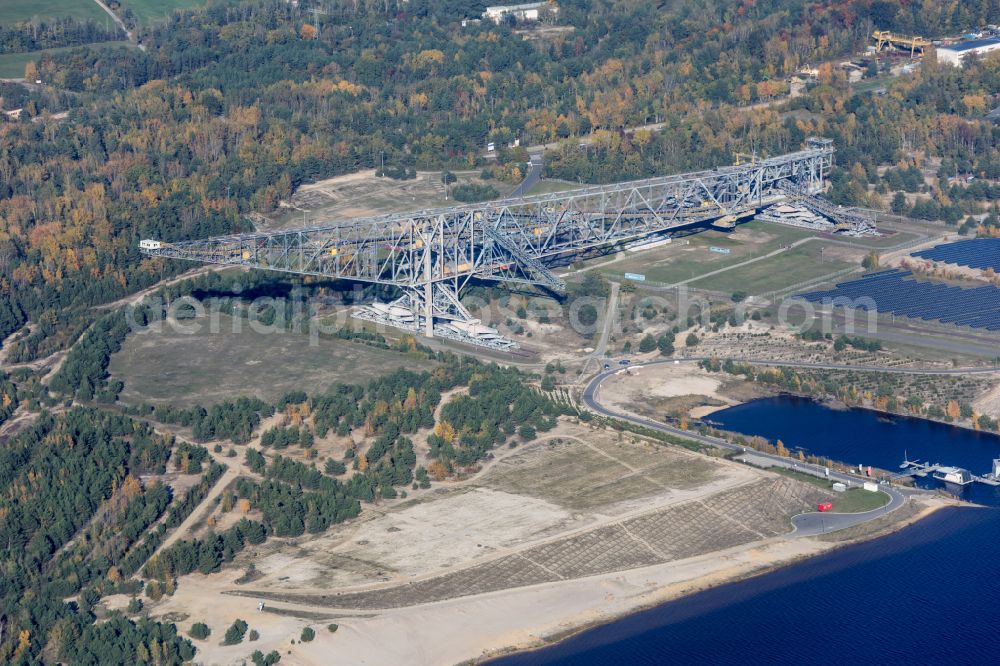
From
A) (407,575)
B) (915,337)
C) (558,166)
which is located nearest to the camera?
(407,575)

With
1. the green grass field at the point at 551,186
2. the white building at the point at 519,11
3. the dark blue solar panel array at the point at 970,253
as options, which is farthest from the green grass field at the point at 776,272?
the white building at the point at 519,11

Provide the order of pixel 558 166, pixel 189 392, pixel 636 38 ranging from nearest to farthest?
pixel 189 392 < pixel 558 166 < pixel 636 38

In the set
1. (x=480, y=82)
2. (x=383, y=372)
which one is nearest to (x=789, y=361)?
(x=383, y=372)

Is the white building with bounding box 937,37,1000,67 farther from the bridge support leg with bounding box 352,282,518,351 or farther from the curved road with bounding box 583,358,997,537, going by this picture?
the bridge support leg with bounding box 352,282,518,351

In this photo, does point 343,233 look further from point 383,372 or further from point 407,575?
point 407,575

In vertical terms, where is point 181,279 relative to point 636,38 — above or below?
below

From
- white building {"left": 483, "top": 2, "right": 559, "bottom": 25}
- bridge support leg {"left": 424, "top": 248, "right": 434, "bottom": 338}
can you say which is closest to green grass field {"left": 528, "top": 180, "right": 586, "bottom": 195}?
bridge support leg {"left": 424, "top": 248, "right": 434, "bottom": 338}

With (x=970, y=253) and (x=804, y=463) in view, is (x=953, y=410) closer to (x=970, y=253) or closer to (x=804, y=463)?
(x=804, y=463)
